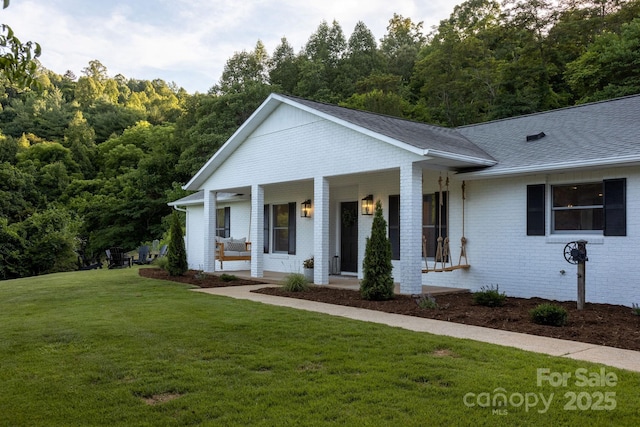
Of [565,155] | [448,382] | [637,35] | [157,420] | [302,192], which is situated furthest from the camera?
[637,35]

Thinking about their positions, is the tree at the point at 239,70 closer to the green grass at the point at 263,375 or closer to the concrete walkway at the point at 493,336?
the concrete walkway at the point at 493,336

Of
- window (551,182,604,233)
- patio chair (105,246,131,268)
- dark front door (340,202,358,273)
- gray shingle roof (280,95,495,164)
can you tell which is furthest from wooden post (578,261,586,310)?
patio chair (105,246,131,268)

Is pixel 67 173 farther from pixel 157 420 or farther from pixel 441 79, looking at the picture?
pixel 157 420

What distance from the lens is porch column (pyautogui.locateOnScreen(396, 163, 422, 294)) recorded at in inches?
376

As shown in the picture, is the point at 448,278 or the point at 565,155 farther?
the point at 448,278

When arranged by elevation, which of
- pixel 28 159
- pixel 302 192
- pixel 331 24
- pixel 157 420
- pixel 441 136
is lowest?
pixel 157 420

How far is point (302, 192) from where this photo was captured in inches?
597

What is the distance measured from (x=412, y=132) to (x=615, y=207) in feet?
14.6

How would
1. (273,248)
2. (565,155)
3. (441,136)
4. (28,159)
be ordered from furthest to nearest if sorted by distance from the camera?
(28,159)
(273,248)
(441,136)
(565,155)

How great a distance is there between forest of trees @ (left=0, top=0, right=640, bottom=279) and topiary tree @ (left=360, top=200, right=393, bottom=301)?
1678 centimetres

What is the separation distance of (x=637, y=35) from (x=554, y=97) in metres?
4.34

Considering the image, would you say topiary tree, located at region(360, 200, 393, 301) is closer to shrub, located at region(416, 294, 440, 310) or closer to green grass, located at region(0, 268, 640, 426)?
shrub, located at region(416, 294, 440, 310)

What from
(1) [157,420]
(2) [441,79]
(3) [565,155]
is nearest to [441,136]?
(3) [565,155]

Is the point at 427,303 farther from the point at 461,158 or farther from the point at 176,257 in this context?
the point at 176,257
